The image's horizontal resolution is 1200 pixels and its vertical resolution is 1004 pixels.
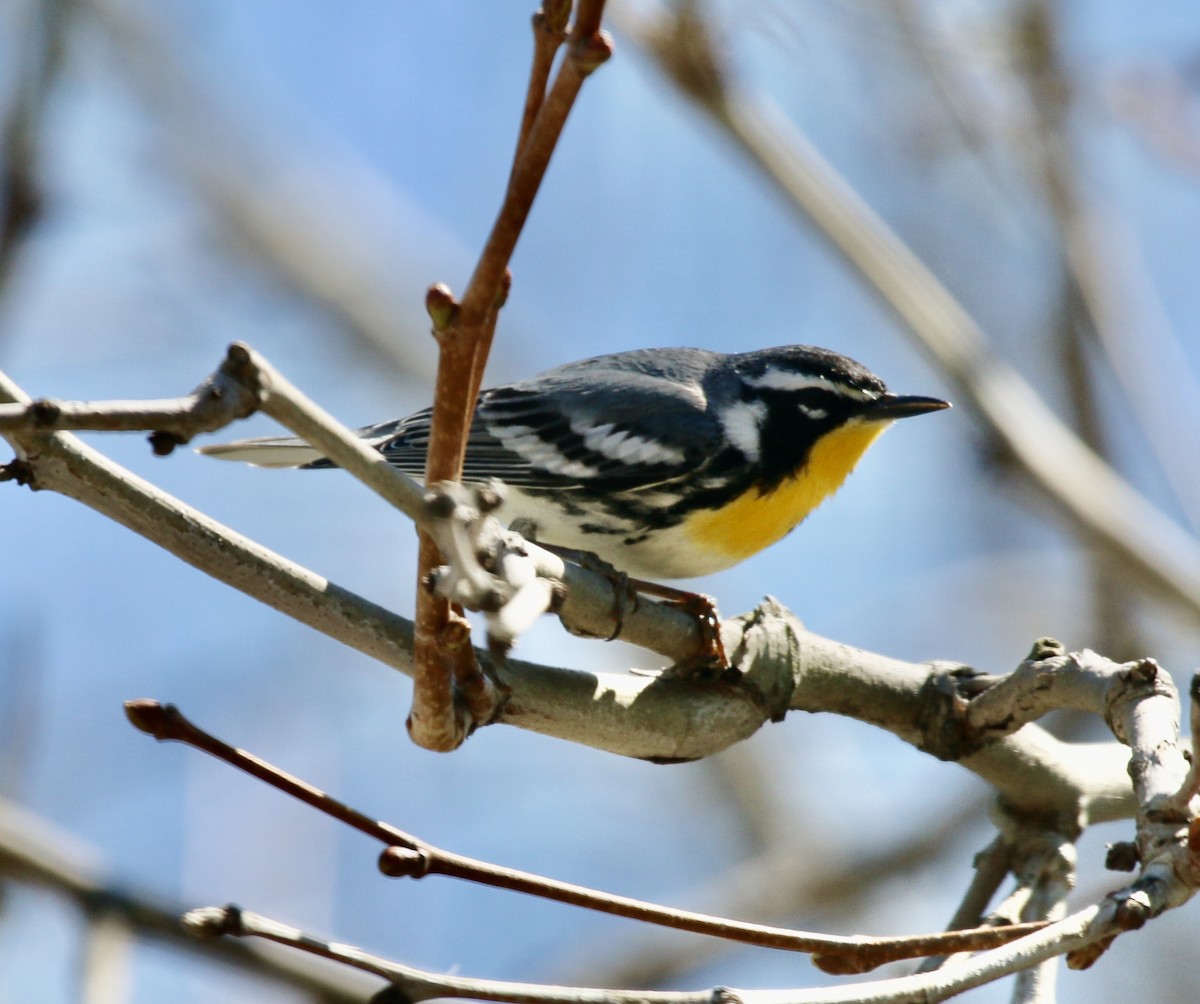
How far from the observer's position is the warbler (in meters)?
3.73

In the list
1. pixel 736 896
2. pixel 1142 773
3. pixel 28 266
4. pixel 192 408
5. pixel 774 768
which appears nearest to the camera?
pixel 192 408

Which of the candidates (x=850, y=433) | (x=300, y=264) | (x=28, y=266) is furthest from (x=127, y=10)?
(x=850, y=433)

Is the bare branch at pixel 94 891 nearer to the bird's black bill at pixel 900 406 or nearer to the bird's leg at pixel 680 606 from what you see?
the bird's leg at pixel 680 606

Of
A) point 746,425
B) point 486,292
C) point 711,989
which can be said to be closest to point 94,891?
point 711,989

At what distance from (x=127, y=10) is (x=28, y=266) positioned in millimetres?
5556

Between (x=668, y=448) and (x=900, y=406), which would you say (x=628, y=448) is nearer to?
(x=668, y=448)

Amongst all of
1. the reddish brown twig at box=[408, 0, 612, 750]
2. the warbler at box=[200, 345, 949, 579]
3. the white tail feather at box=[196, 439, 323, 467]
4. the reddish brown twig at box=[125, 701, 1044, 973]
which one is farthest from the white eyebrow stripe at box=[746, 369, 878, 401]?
the reddish brown twig at box=[125, 701, 1044, 973]

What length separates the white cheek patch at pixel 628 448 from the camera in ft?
12.4

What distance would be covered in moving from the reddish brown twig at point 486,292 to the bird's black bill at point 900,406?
2.51 meters

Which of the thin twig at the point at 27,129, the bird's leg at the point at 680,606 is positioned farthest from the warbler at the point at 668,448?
the thin twig at the point at 27,129

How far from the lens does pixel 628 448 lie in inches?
151

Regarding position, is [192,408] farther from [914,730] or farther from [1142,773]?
[914,730]

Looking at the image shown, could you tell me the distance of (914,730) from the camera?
294 cm

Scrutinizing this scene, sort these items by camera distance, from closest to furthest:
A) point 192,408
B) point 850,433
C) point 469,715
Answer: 1. point 192,408
2. point 469,715
3. point 850,433
